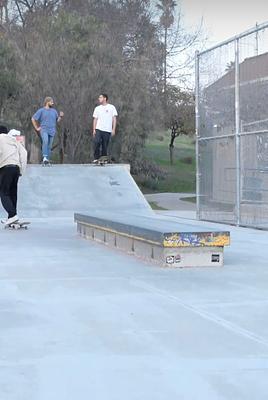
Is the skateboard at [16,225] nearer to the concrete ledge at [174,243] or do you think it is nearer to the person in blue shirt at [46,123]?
the concrete ledge at [174,243]

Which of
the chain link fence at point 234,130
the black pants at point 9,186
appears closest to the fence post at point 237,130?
the chain link fence at point 234,130

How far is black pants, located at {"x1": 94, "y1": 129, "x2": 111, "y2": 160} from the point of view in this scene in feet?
57.4

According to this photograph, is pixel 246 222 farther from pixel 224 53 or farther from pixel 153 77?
pixel 153 77

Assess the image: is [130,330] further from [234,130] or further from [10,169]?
[234,130]

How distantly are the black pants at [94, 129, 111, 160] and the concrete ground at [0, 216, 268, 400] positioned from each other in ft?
28.5

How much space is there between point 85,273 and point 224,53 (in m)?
7.41

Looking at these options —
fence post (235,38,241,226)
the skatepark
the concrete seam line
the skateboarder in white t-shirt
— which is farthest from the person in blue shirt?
the concrete seam line

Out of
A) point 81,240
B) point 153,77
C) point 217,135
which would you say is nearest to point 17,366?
point 81,240

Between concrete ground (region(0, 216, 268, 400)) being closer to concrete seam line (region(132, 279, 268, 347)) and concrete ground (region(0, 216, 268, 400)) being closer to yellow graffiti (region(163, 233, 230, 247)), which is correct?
concrete seam line (region(132, 279, 268, 347))

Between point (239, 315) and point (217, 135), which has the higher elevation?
point (217, 135)

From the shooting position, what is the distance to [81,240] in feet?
36.2

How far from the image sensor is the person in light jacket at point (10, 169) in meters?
12.2

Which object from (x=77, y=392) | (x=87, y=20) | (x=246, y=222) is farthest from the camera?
(x=87, y=20)

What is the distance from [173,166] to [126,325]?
145 ft
